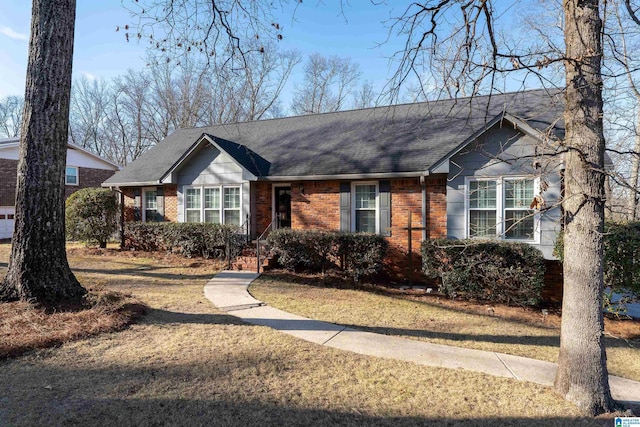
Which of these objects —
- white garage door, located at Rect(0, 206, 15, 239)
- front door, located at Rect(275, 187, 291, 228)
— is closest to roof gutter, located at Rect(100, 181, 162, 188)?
front door, located at Rect(275, 187, 291, 228)

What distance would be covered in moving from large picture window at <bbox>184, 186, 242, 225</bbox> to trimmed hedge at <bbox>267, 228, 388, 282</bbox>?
2933 mm

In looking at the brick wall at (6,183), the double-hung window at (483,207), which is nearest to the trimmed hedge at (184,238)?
the double-hung window at (483,207)

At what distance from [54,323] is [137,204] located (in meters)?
11.1

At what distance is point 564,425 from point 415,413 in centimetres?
138

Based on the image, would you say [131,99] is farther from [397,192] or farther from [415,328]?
[415,328]

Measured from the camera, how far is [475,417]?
3.46 metres

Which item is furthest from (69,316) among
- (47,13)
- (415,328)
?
(415,328)

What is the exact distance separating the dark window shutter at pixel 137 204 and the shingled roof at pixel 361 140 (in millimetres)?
672

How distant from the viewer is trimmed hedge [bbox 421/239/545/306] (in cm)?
835

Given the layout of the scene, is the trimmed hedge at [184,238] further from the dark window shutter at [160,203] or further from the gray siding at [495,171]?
the gray siding at [495,171]

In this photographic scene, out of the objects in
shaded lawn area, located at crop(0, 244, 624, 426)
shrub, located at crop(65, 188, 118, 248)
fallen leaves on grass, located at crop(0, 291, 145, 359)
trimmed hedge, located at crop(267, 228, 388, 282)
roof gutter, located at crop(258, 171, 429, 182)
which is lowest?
shaded lawn area, located at crop(0, 244, 624, 426)

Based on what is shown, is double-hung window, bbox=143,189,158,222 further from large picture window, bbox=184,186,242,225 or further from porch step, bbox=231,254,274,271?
porch step, bbox=231,254,274,271

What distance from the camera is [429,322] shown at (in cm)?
689

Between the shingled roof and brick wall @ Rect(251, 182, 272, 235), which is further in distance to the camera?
brick wall @ Rect(251, 182, 272, 235)
